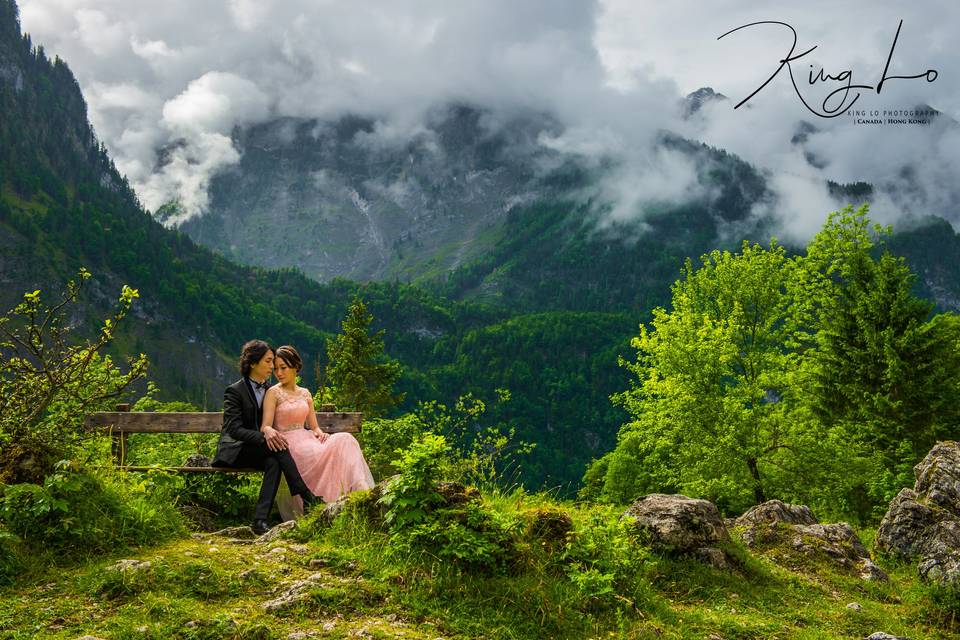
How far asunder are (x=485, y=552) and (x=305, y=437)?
14.6 ft

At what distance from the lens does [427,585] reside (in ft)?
19.8

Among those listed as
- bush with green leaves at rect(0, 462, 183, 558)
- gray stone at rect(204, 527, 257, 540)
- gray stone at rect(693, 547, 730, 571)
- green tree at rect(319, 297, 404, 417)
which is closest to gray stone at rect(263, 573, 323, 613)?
bush with green leaves at rect(0, 462, 183, 558)

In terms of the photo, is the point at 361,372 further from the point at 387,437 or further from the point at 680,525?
the point at 680,525

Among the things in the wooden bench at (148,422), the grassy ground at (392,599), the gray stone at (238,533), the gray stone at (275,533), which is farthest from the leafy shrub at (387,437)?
the grassy ground at (392,599)

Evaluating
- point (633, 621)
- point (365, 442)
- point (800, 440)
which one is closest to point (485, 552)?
point (633, 621)

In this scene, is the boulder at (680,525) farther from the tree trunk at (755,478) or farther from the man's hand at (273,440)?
the tree trunk at (755,478)

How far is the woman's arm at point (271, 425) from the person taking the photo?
908cm

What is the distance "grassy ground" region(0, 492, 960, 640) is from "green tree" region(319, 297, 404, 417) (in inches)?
1417

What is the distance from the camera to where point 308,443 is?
31.6 ft

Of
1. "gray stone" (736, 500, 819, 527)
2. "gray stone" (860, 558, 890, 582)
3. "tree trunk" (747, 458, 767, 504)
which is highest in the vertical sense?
"gray stone" (736, 500, 819, 527)

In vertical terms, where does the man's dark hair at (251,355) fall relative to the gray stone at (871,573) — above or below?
above

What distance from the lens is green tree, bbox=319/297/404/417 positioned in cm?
4356

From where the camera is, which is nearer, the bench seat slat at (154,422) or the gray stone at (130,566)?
the gray stone at (130,566)

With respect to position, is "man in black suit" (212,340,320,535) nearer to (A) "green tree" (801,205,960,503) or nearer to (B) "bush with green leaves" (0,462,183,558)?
(B) "bush with green leaves" (0,462,183,558)
